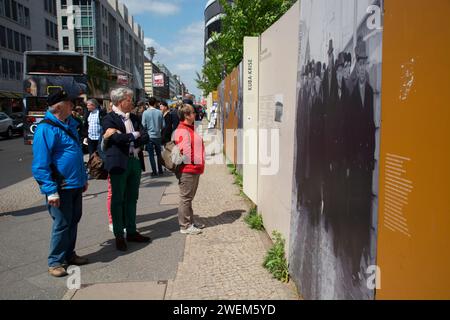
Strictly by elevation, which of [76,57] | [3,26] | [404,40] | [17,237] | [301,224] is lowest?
[17,237]

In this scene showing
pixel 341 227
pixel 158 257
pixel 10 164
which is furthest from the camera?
pixel 10 164

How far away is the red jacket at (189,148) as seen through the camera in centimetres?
540

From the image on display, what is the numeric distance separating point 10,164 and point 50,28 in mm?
52374

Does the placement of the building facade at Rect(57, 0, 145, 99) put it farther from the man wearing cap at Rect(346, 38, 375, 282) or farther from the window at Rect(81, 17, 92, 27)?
the man wearing cap at Rect(346, 38, 375, 282)

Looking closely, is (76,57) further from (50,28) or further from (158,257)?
(50,28)

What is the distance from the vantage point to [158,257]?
4773 millimetres

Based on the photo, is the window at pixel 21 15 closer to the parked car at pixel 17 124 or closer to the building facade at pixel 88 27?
the building facade at pixel 88 27

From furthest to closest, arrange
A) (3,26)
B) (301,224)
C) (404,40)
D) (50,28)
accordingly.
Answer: (50,28), (3,26), (301,224), (404,40)

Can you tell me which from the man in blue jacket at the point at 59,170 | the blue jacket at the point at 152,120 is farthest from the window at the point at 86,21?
the man in blue jacket at the point at 59,170

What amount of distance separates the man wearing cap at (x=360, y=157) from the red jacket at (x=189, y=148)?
3130mm

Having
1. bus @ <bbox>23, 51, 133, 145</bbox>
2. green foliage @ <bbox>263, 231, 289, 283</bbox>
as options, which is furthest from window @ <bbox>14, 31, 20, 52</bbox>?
green foliage @ <bbox>263, 231, 289, 283</bbox>

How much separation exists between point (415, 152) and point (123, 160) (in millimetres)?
3697

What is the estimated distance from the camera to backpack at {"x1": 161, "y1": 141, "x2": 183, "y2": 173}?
17.6 feet
